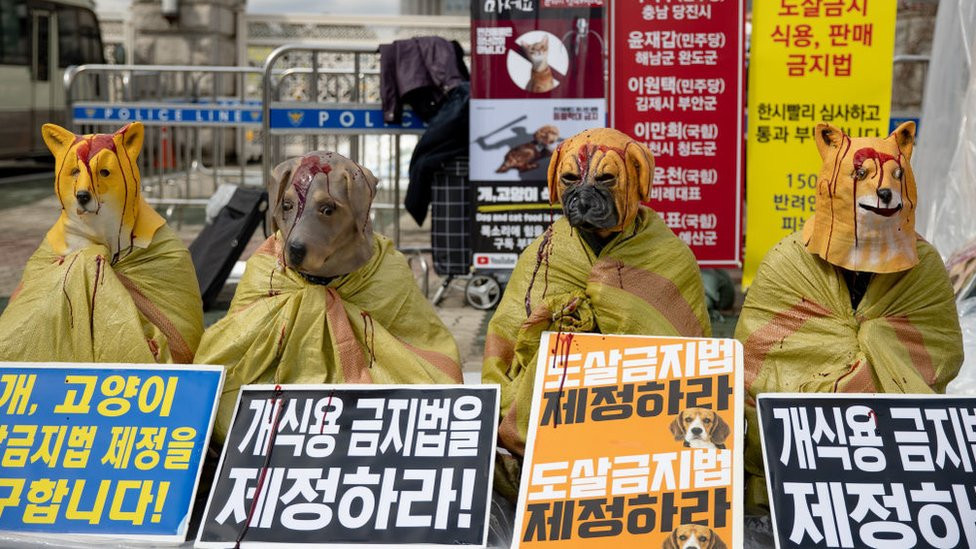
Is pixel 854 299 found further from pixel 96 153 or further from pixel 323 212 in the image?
pixel 96 153

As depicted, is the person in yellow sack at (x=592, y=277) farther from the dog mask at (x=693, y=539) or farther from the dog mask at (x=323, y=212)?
the dog mask at (x=693, y=539)

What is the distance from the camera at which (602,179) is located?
3.74 meters

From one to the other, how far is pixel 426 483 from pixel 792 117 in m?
4.14

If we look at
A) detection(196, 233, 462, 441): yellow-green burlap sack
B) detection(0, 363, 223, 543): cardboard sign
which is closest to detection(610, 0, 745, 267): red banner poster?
detection(196, 233, 462, 441): yellow-green burlap sack

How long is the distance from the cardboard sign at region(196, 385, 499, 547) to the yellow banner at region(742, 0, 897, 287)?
149 inches

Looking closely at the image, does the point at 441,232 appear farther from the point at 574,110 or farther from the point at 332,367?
the point at 332,367

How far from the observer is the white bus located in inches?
642

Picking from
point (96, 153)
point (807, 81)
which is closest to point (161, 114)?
point (807, 81)

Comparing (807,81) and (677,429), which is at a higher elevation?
(807,81)

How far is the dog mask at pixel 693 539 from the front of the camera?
3105 millimetres

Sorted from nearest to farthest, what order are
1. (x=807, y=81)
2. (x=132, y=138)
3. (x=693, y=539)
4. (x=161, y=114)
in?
(x=693, y=539) < (x=132, y=138) < (x=807, y=81) < (x=161, y=114)

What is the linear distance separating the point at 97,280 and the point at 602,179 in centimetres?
171

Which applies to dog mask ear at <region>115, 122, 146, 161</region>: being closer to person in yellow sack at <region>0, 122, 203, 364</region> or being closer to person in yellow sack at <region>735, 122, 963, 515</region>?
person in yellow sack at <region>0, 122, 203, 364</region>

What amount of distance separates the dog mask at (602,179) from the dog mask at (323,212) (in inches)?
26.1
